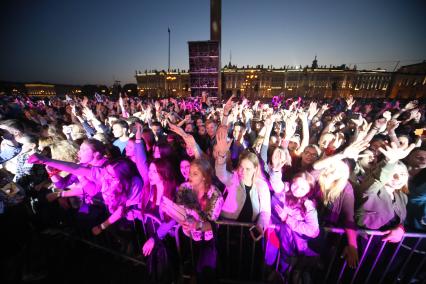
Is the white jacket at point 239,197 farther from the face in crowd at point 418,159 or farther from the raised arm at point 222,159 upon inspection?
the face in crowd at point 418,159

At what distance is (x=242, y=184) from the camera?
2.61 meters

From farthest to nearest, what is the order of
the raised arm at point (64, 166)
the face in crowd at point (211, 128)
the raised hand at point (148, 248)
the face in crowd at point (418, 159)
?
the face in crowd at point (211, 128)
the face in crowd at point (418, 159)
the raised hand at point (148, 248)
the raised arm at point (64, 166)

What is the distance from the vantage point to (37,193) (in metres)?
3.36

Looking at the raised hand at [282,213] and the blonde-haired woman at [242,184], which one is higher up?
→ the blonde-haired woman at [242,184]

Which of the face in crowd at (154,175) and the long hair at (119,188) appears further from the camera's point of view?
the long hair at (119,188)

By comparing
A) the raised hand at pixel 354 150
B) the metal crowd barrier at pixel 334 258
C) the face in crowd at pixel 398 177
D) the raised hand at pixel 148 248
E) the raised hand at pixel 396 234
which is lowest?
the metal crowd barrier at pixel 334 258

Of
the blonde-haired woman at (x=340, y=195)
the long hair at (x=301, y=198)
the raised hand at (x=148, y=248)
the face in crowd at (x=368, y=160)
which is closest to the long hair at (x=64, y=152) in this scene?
the raised hand at (x=148, y=248)

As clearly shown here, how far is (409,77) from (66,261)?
356 ft

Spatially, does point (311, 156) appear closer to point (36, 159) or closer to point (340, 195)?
point (340, 195)

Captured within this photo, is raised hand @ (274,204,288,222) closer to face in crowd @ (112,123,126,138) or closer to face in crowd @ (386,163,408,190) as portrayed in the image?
face in crowd @ (386,163,408,190)

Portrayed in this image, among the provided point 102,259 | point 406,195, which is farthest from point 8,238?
point 406,195

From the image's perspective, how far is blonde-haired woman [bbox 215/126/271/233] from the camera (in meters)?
2.47

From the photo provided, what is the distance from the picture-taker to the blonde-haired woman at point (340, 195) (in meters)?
2.29

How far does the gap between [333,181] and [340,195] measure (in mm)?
184
